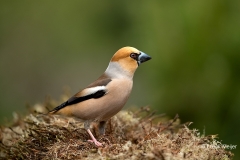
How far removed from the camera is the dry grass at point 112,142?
74.9 inches

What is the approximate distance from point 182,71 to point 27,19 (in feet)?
13.1

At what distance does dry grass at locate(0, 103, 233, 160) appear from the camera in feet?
6.24

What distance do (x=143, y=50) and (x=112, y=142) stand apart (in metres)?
3.23

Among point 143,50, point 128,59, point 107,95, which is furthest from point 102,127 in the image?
point 143,50

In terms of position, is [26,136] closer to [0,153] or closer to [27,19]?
[0,153]

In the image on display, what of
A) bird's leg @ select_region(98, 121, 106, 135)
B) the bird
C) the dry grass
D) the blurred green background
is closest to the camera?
the dry grass

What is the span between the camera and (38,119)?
2.77 meters

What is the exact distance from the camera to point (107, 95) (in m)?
2.44

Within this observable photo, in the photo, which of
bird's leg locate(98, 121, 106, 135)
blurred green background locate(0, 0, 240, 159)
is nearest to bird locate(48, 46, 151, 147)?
bird's leg locate(98, 121, 106, 135)

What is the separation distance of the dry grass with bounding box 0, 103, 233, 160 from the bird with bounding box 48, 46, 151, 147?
0.30 feet

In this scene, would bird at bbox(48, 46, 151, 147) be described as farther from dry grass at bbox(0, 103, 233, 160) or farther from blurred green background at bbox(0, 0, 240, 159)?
blurred green background at bbox(0, 0, 240, 159)

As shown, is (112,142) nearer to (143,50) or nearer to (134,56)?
(134,56)

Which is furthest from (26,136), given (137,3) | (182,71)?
(137,3)

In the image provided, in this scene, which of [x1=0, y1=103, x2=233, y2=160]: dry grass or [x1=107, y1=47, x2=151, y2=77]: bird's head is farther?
[x1=107, y1=47, x2=151, y2=77]: bird's head
